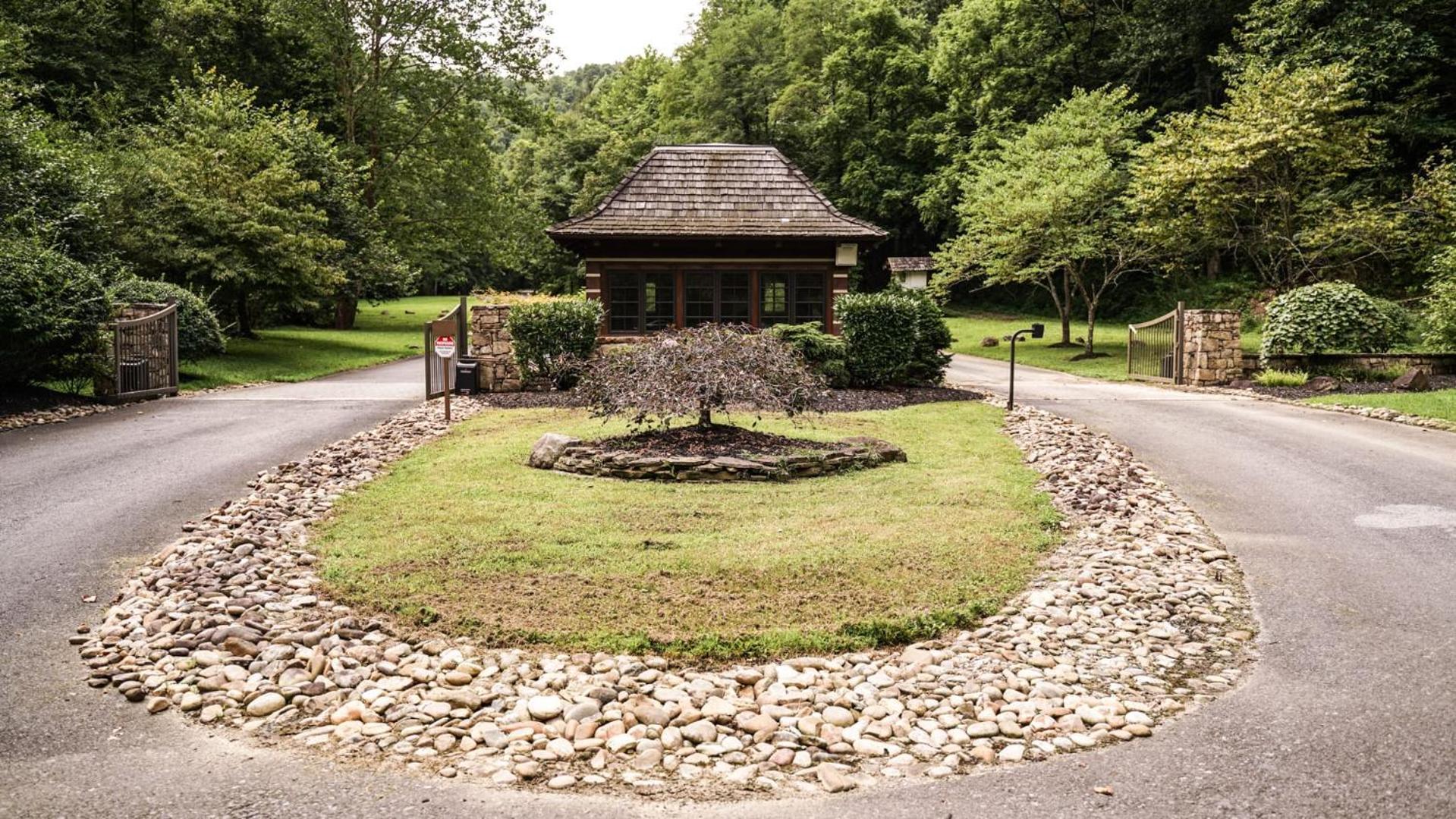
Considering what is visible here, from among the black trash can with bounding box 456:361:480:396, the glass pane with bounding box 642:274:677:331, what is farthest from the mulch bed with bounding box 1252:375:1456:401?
the black trash can with bounding box 456:361:480:396

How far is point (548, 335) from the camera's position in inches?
638

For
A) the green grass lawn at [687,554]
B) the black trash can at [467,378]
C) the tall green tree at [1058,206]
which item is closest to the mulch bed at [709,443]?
the green grass lawn at [687,554]

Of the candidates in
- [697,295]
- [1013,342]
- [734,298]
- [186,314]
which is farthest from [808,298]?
[186,314]

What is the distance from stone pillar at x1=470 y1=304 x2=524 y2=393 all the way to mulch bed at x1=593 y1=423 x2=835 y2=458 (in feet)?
21.4

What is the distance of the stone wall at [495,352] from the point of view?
16484mm

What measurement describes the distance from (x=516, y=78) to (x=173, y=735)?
37.9 metres

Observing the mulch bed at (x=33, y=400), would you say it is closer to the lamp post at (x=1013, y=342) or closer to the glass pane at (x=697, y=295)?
the glass pane at (x=697, y=295)

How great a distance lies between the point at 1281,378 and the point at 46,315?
2115 cm

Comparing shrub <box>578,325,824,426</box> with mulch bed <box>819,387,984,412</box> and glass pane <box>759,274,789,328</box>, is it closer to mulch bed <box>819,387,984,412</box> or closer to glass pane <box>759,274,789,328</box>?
mulch bed <box>819,387,984,412</box>

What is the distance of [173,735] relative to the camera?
162 inches

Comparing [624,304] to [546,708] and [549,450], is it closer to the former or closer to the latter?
[549,450]

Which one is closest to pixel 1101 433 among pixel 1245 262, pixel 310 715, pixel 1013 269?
pixel 310 715

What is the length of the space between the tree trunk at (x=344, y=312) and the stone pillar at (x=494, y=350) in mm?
22776

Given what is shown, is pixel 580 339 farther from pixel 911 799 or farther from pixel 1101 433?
pixel 911 799
